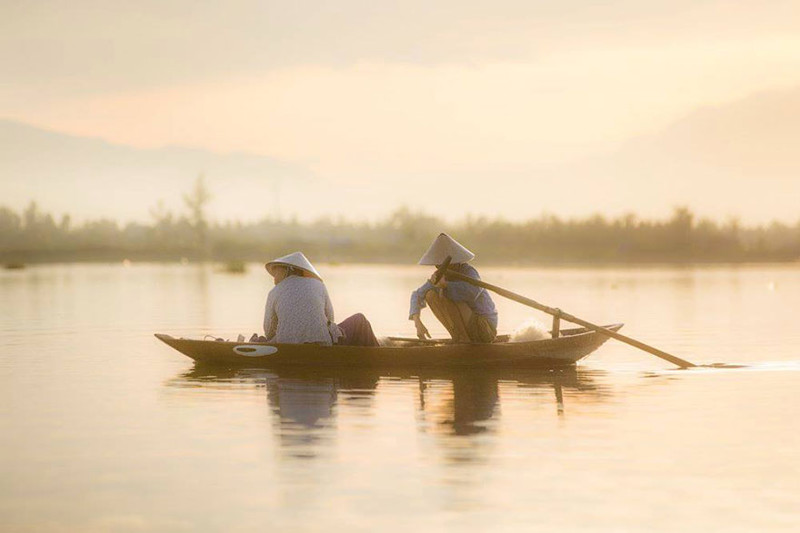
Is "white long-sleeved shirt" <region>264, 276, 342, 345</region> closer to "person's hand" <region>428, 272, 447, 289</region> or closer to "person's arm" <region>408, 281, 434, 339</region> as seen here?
"person's arm" <region>408, 281, 434, 339</region>

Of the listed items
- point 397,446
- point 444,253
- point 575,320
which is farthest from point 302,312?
point 397,446

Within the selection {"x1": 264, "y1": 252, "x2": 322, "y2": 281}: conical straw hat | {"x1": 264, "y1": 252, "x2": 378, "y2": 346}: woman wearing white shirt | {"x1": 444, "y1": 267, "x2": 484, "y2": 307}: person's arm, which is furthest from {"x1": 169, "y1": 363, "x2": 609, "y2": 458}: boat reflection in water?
{"x1": 264, "y1": 252, "x2": 322, "y2": 281}: conical straw hat

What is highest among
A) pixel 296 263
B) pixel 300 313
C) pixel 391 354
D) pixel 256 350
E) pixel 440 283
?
pixel 296 263

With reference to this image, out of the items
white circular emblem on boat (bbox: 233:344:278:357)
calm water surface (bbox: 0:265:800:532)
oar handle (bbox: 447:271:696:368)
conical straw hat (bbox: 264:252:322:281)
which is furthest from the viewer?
oar handle (bbox: 447:271:696:368)

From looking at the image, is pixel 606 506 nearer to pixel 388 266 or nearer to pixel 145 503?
pixel 145 503

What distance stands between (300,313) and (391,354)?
128 centimetres

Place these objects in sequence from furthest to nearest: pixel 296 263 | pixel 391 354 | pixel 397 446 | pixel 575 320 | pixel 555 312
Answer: pixel 575 320 < pixel 555 312 < pixel 391 354 < pixel 296 263 < pixel 397 446

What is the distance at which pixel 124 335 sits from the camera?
23.4m

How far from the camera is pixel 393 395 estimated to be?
13914 mm

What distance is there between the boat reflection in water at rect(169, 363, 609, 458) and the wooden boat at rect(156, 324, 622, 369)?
141 mm

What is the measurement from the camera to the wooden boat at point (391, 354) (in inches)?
613

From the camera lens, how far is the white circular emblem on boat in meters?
15.5

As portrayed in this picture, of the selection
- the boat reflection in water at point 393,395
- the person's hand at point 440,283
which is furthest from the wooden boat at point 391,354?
the person's hand at point 440,283

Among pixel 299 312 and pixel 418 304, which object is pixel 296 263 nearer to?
pixel 299 312
